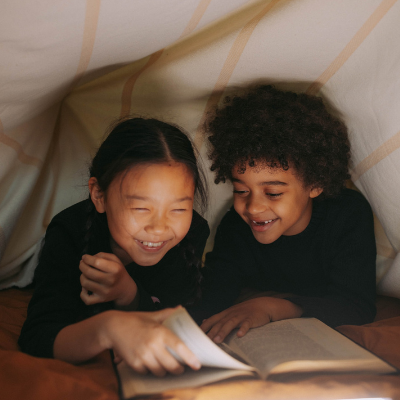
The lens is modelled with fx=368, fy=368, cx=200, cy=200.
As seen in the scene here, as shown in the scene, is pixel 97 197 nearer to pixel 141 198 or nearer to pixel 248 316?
pixel 141 198

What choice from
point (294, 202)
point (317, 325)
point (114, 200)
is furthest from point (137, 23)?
point (317, 325)

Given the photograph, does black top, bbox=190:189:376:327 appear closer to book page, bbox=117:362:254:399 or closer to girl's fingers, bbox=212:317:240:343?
girl's fingers, bbox=212:317:240:343

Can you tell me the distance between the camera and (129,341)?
0.42m

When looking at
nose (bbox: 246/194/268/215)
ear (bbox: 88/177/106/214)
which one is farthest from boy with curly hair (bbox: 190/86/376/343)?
ear (bbox: 88/177/106/214)

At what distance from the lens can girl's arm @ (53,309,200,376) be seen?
406 mm

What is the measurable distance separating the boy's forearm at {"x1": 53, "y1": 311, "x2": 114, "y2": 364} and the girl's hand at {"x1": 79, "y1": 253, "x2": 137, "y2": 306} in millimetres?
80

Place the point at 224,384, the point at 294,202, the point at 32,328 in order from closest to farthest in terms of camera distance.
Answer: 1. the point at 224,384
2. the point at 32,328
3. the point at 294,202

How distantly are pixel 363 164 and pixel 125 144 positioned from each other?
47 cm

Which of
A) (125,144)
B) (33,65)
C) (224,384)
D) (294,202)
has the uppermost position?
(33,65)

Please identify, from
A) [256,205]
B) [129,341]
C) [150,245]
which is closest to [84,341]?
[129,341]

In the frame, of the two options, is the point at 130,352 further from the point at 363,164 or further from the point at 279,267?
the point at 363,164

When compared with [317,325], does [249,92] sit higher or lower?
higher

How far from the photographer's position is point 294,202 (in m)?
0.71

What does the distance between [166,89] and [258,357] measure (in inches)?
20.1
